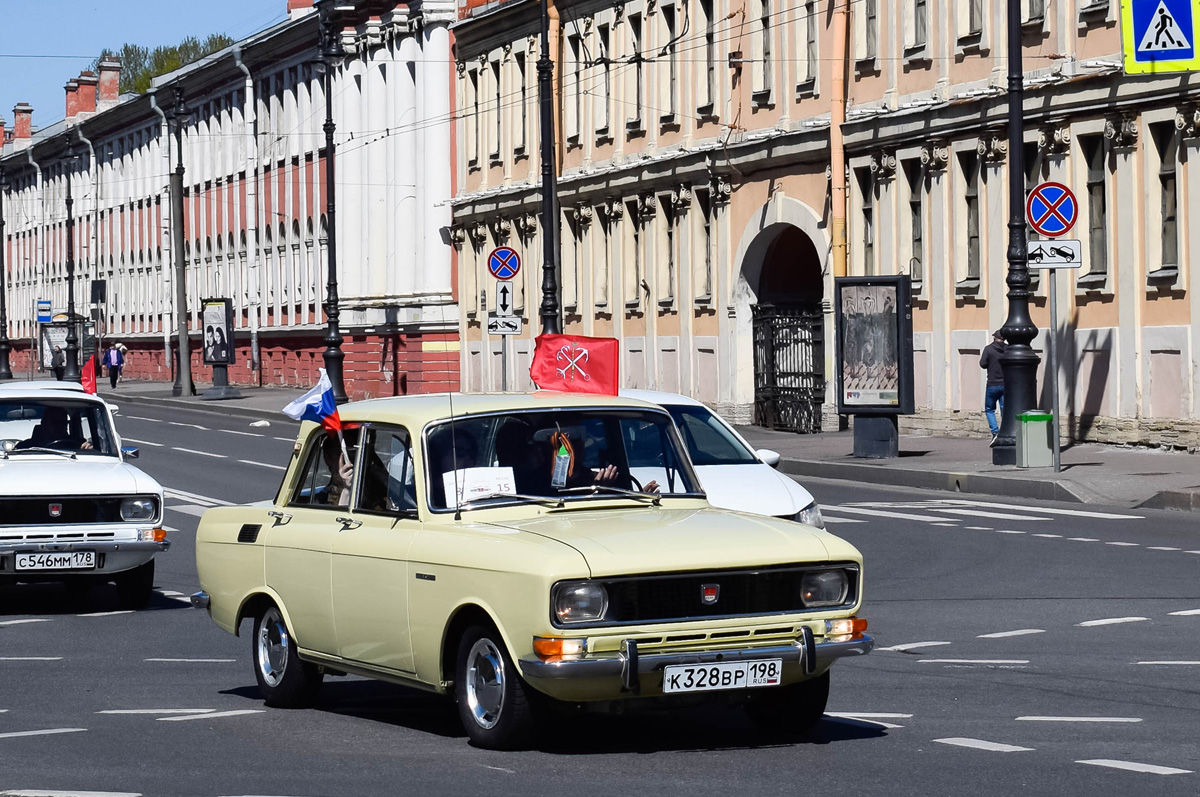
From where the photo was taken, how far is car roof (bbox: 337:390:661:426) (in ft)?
32.1

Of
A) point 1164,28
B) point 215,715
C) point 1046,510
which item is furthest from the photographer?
point 1164,28

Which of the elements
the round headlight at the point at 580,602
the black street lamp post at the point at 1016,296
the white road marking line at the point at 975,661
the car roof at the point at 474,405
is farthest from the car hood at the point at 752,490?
the black street lamp post at the point at 1016,296

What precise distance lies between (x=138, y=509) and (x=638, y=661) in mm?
8625

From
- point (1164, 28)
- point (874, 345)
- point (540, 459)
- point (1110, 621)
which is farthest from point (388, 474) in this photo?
point (874, 345)

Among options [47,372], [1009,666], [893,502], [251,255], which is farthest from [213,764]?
[47,372]

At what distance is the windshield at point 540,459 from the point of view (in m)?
9.60

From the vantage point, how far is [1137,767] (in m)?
8.38

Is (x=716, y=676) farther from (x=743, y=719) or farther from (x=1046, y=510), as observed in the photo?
(x=1046, y=510)

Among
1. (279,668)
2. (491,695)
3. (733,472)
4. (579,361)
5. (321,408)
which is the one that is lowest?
(279,668)

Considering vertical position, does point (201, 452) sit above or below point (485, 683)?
below

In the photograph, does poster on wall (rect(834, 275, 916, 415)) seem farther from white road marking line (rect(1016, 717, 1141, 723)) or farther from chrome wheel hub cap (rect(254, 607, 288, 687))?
white road marking line (rect(1016, 717, 1141, 723))

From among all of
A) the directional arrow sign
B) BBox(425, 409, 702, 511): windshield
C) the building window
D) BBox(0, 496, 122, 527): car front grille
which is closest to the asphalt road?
BBox(0, 496, 122, 527): car front grille

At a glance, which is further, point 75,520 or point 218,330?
point 218,330

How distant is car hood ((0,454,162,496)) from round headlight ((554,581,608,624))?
318 inches
